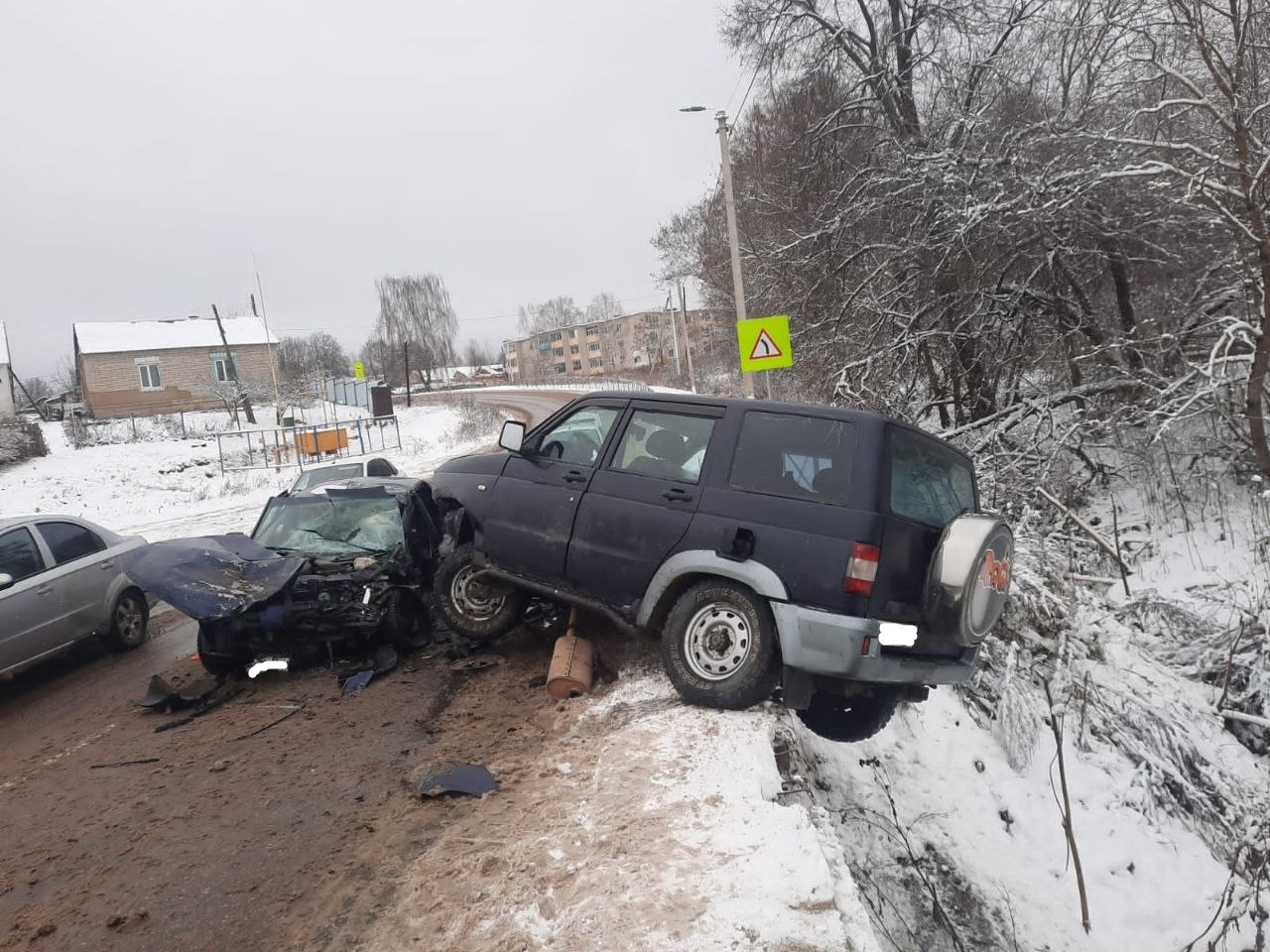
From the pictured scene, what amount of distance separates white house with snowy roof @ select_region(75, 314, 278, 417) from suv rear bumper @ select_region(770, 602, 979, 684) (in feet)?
153

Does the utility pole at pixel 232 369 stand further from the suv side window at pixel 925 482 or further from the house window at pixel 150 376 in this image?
the suv side window at pixel 925 482

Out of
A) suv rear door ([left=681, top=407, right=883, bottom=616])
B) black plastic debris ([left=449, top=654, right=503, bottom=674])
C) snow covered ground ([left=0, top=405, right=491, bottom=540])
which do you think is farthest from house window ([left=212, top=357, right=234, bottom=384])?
suv rear door ([left=681, top=407, right=883, bottom=616])

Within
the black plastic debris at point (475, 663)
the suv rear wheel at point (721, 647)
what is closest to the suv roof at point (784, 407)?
the suv rear wheel at point (721, 647)

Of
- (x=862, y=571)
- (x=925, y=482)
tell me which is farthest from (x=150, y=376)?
(x=862, y=571)

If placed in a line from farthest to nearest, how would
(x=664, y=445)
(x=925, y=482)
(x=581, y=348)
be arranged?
(x=581, y=348)
(x=664, y=445)
(x=925, y=482)

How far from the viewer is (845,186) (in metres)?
12.8

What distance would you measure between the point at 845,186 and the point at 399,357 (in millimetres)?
82681

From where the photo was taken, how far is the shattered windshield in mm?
6819

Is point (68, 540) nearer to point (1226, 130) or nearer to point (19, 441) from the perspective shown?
point (1226, 130)

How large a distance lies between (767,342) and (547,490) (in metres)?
8.28

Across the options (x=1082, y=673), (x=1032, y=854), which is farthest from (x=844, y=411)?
(x=1082, y=673)

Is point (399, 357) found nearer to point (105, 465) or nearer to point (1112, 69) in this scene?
point (105, 465)

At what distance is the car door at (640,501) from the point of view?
195 inches

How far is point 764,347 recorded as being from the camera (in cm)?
1314
